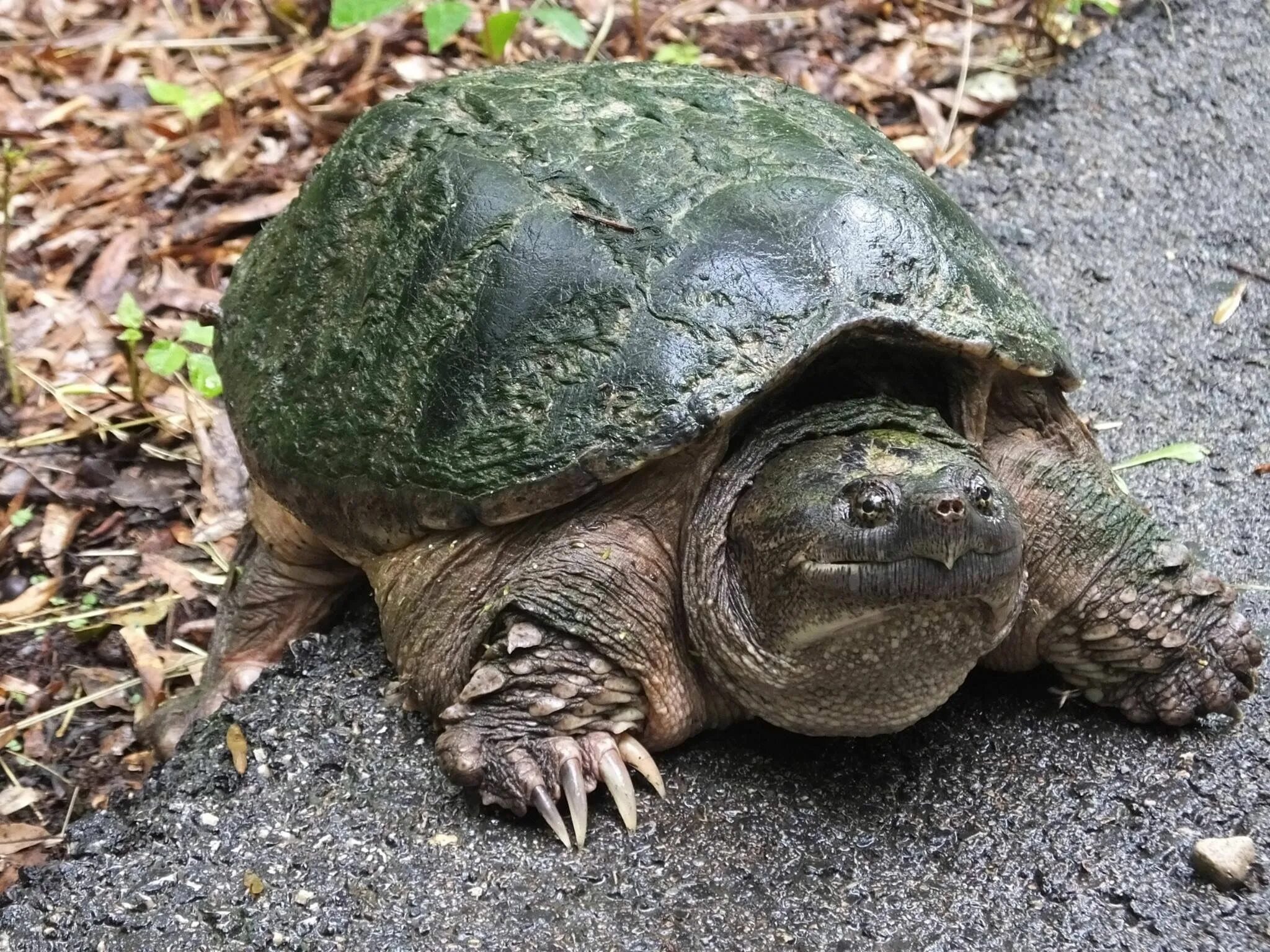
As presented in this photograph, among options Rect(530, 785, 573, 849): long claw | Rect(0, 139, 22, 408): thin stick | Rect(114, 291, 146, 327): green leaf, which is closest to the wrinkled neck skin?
Rect(530, 785, 573, 849): long claw

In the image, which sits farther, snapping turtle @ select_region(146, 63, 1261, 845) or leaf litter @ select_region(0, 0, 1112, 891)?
leaf litter @ select_region(0, 0, 1112, 891)

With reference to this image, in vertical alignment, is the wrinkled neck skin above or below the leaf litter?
above

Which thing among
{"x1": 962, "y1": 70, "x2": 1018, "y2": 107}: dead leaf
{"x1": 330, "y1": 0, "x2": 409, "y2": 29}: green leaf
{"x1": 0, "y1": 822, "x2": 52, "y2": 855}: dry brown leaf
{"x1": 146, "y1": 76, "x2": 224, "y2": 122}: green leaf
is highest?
{"x1": 330, "y1": 0, "x2": 409, "y2": 29}: green leaf

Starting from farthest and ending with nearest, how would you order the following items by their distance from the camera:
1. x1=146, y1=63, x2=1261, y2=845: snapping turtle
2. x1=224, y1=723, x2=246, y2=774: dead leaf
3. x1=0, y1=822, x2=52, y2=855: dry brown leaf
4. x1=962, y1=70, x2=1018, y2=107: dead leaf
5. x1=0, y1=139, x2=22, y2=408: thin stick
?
1. x1=962, y1=70, x2=1018, y2=107: dead leaf
2. x1=0, y1=139, x2=22, y2=408: thin stick
3. x1=0, y1=822, x2=52, y2=855: dry brown leaf
4. x1=224, y1=723, x2=246, y2=774: dead leaf
5. x1=146, y1=63, x2=1261, y2=845: snapping turtle

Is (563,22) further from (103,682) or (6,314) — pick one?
(103,682)

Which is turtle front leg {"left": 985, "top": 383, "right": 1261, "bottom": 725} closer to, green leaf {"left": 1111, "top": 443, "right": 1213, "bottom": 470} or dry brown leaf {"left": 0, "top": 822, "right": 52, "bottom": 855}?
green leaf {"left": 1111, "top": 443, "right": 1213, "bottom": 470}

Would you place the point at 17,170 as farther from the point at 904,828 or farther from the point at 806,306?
the point at 904,828

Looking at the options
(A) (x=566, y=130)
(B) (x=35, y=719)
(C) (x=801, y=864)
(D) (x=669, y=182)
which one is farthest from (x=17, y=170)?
(C) (x=801, y=864)
